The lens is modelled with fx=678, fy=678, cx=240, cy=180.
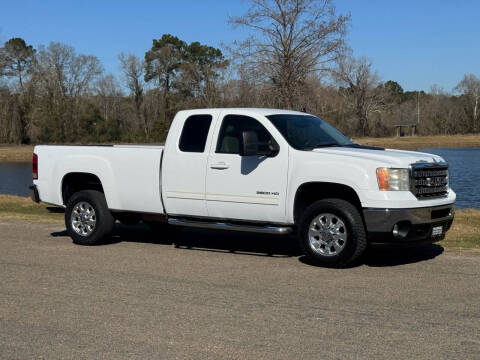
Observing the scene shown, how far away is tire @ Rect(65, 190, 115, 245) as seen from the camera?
1075cm

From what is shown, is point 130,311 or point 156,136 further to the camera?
point 156,136

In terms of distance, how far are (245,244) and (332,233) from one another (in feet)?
8.15

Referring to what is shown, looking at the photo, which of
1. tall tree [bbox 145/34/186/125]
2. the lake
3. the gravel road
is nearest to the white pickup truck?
the gravel road

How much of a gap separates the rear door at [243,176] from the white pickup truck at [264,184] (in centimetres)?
1

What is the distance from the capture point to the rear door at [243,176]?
359 inches

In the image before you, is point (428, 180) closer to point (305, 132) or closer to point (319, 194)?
point (319, 194)

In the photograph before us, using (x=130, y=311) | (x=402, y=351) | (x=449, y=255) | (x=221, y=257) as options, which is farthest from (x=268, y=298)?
(x=449, y=255)

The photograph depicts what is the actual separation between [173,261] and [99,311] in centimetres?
282

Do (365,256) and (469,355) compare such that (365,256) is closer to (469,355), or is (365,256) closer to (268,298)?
(268,298)

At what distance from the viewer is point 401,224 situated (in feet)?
27.2

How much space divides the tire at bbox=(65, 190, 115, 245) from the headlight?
15.0 feet

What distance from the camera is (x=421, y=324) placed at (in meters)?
5.94

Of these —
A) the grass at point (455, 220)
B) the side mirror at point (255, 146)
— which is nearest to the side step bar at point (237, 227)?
the side mirror at point (255, 146)

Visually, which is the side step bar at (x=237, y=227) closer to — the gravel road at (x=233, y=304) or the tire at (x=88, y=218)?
the gravel road at (x=233, y=304)
